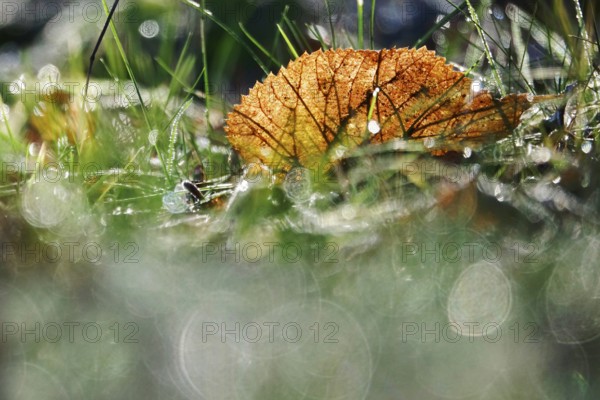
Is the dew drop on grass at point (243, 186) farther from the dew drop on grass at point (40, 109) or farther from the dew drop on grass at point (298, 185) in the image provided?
the dew drop on grass at point (40, 109)

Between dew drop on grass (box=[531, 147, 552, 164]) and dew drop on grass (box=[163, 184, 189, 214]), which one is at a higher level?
dew drop on grass (box=[163, 184, 189, 214])

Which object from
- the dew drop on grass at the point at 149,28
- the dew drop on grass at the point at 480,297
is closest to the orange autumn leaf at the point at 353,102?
the dew drop on grass at the point at 480,297

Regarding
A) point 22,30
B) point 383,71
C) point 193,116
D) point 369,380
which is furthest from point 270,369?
point 22,30

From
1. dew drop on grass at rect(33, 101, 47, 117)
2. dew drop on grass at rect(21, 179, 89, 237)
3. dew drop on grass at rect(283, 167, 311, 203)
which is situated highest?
dew drop on grass at rect(33, 101, 47, 117)

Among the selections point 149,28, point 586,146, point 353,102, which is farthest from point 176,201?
point 149,28

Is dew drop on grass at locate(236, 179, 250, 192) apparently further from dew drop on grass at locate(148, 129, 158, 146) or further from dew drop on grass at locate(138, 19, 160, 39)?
dew drop on grass at locate(138, 19, 160, 39)

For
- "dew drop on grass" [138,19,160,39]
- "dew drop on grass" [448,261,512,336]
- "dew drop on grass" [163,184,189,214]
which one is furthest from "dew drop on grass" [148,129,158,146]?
"dew drop on grass" [138,19,160,39]

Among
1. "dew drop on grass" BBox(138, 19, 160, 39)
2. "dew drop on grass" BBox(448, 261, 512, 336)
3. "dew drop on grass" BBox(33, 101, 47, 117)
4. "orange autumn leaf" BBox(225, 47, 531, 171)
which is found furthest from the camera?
"dew drop on grass" BBox(138, 19, 160, 39)

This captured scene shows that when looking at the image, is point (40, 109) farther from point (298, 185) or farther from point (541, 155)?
point (541, 155)

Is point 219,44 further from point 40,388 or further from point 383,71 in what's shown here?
point 40,388
